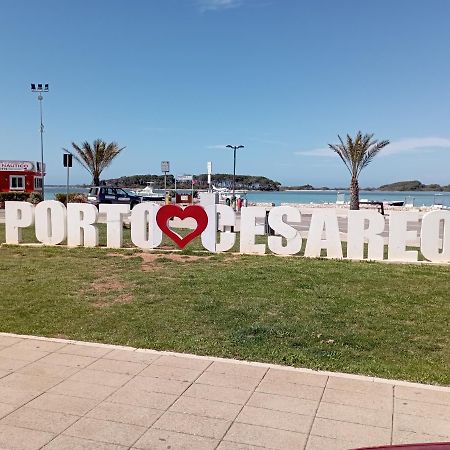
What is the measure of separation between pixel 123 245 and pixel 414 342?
934 centimetres

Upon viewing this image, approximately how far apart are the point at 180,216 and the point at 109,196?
24.5 metres

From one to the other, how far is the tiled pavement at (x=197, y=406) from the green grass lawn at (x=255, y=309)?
1.73 feet

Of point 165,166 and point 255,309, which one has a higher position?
point 165,166

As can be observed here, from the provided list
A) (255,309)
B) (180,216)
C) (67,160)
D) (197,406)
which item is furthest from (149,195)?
(197,406)

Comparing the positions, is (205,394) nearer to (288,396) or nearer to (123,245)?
(288,396)

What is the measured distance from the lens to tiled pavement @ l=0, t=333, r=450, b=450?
356cm

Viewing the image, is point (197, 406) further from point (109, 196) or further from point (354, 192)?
point (109, 196)

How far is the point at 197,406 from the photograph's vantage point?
4.08 metres

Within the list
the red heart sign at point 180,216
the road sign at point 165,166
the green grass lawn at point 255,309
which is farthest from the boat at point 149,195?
the green grass lawn at point 255,309

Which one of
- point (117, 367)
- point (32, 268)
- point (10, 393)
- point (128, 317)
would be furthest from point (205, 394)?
point (32, 268)

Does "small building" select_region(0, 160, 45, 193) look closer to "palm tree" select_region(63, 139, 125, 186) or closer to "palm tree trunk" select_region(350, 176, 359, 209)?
"palm tree" select_region(63, 139, 125, 186)

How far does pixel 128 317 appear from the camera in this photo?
676 cm

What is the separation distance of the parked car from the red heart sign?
76.2 feet

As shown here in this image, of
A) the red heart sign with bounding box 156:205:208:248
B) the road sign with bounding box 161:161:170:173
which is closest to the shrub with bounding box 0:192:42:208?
the road sign with bounding box 161:161:170:173
